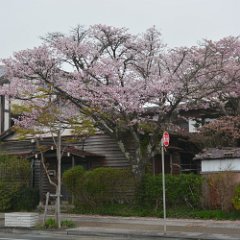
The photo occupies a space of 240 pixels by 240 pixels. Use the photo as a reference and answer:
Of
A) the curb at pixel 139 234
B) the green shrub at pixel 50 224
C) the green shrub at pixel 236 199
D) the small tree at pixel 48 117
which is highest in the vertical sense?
the small tree at pixel 48 117

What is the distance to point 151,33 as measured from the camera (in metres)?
22.8

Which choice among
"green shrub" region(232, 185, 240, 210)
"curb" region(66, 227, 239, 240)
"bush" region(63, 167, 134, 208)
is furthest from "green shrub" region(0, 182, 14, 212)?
"green shrub" region(232, 185, 240, 210)

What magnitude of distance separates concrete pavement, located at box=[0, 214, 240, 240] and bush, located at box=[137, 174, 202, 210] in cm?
117

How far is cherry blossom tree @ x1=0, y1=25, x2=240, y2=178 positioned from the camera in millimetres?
21906

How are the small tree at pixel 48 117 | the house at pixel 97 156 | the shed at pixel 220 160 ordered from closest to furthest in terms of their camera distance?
the shed at pixel 220 160 < the small tree at pixel 48 117 < the house at pixel 97 156

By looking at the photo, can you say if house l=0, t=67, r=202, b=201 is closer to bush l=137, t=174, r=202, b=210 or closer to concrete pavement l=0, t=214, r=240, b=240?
bush l=137, t=174, r=202, b=210

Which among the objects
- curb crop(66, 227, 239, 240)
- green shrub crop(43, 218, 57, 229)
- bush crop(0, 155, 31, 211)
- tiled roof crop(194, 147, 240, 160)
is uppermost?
tiled roof crop(194, 147, 240, 160)

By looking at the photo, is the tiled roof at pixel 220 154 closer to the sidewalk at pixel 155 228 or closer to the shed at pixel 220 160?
the shed at pixel 220 160

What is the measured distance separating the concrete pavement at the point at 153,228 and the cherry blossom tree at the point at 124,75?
10.1 feet

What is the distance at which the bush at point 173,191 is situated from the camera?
21.1 m

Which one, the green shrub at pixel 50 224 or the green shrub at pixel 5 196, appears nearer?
the green shrub at pixel 50 224

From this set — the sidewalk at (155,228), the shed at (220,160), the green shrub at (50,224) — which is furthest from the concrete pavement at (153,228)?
the shed at (220,160)

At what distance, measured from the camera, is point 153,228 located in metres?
17.9

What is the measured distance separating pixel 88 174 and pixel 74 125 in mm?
2470
